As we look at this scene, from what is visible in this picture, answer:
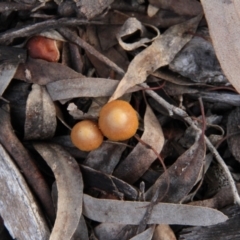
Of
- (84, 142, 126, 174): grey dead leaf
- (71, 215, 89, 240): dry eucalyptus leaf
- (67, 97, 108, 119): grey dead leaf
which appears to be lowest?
(71, 215, 89, 240): dry eucalyptus leaf

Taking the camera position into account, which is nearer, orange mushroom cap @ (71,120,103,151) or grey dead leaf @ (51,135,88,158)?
orange mushroom cap @ (71,120,103,151)

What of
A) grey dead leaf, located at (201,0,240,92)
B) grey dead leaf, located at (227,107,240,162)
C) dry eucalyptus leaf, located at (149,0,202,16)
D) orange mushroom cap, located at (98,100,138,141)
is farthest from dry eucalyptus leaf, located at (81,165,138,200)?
dry eucalyptus leaf, located at (149,0,202,16)

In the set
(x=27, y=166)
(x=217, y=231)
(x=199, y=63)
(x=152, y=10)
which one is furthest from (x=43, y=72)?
(x=217, y=231)

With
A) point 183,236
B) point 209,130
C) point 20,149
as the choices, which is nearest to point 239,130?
point 209,130

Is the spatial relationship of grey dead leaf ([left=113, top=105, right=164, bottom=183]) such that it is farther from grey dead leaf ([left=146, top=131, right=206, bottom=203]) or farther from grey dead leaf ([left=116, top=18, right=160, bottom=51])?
grey dead leaf ([left=116, top=18, right=160, bottom=51])

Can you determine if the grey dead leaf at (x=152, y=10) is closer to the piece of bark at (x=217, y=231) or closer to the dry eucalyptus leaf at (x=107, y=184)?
the dry eucalyptus leaf at (x=107, y=184)

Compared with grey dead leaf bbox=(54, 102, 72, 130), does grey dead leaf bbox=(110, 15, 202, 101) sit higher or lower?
higher
